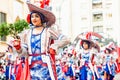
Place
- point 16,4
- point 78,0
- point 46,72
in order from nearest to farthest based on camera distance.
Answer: point 46,72 < point 16,4 < point 78,0

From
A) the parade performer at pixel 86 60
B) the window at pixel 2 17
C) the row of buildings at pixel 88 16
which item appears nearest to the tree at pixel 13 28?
the window at pixel 2 17

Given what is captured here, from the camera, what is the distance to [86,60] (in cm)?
1302

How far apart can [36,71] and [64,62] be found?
11833 mm

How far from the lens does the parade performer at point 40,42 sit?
794cm

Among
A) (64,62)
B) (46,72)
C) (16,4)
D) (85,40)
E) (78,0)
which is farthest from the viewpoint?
(78,0)

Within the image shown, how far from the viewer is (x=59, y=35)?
8164 millimetres

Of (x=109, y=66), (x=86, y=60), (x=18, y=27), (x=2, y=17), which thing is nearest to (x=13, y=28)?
(x=18, y=27)

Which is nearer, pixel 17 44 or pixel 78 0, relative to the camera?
pixel 17 44

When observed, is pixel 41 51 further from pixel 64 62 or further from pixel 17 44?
pixel 64 62

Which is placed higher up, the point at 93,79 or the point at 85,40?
the point at 85,40

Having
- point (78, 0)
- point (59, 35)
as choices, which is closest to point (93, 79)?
point (59, 35)

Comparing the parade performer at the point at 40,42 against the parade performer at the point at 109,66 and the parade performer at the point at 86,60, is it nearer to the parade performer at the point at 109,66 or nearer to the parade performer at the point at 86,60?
the parade performer at the point at 86,60

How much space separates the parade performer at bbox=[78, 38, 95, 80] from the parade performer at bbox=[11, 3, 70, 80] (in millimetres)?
4755

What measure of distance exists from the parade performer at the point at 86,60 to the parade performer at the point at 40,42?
4.75 meters
